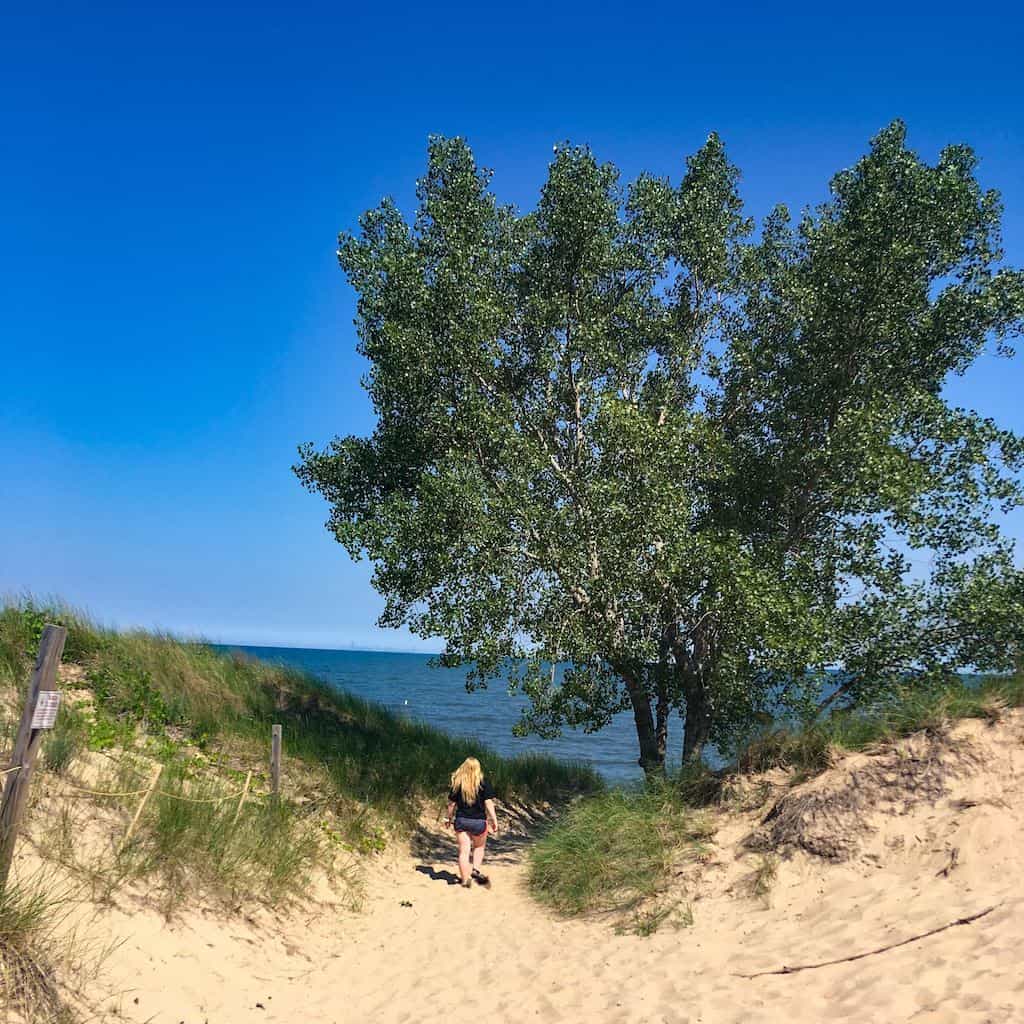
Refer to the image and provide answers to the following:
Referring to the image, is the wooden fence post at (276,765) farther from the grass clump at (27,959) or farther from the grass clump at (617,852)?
the grass clump at (27,959)

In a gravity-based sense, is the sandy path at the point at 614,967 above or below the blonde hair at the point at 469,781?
below

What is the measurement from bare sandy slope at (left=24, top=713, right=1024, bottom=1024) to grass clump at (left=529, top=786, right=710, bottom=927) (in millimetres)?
417

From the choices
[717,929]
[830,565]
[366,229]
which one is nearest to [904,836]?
[717,929]

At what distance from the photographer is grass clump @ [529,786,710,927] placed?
10328 mm

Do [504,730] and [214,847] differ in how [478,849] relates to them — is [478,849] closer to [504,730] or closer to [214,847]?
[214,847]

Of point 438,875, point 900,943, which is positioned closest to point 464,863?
point 438,875

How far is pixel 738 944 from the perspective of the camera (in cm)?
840

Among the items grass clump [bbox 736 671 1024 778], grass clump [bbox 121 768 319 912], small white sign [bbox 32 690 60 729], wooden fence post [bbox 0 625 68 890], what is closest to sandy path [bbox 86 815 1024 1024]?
grass clump [bbox 121 768 319 912]

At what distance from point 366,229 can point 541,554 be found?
803 centimetres

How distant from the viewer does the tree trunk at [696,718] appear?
49.8ft

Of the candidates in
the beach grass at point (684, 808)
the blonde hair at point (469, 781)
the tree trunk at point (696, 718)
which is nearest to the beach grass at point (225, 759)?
the blonde hair at point (469, 781)

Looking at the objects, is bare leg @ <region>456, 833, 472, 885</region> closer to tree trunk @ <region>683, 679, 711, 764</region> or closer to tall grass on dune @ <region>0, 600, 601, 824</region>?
tall grass on dune @ <region>0, 600, 601, 824</region>

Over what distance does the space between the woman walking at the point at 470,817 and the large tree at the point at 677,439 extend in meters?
2.06

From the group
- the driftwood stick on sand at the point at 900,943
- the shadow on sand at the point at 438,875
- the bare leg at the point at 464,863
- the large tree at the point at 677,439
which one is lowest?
the shadow on sand at the point at 438,875
